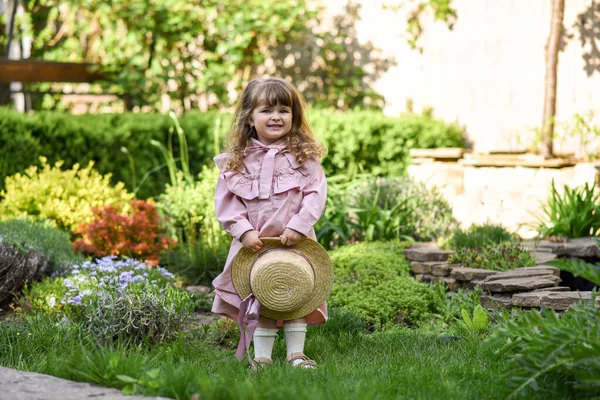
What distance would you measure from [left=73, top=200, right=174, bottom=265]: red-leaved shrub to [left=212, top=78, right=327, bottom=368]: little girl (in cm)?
218

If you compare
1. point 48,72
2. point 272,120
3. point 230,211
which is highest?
point 48,72

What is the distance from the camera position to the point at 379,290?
518cm

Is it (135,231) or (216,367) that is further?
(135,231)

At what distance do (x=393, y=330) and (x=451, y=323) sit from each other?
1.30ft

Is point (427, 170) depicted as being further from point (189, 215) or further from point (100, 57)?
point (100, 57)

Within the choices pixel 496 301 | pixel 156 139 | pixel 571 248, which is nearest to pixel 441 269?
pixel 496 301

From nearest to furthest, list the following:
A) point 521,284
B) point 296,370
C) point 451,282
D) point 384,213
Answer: point 296,370 < point 521,284 < point 451,282 < point 384,213

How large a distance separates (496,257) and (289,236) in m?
2.06

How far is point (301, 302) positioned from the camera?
152 inches

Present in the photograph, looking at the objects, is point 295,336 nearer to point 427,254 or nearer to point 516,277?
point 516,277

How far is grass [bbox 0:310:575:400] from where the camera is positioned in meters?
2.91

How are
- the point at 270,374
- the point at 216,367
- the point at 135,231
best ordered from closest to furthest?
the point at 270,374 < the point at 216,367 < the point at 135,231

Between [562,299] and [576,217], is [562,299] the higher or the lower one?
the lower one

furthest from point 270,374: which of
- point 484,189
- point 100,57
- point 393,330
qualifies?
point 100,57
